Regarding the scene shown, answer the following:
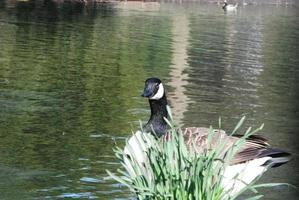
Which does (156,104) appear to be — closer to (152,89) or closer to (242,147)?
(152,89)

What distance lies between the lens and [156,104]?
949 cm

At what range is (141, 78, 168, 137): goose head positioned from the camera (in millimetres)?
9273

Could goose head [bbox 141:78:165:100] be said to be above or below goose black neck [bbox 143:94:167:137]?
above

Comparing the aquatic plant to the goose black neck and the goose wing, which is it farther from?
the goose black neck

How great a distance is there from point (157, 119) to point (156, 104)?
27 cm

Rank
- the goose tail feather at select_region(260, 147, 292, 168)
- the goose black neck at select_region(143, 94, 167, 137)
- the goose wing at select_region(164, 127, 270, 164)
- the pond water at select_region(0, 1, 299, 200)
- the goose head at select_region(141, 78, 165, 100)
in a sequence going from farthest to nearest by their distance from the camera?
1. the pond water at select_region(0, 1, 299, 200)
2. the goose head at select_region(141, 78, 165, 100)
3. the goose black neck at select_region(143, 94, 167, 137)
4. the goose tail feather at select_region(260, 147, 292, 168)
5. the goose wing at select_region(164, 127, 270, 164)

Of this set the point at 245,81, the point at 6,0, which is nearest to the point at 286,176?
the point at 245,81

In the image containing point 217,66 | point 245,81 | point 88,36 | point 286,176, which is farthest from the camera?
point 88,36

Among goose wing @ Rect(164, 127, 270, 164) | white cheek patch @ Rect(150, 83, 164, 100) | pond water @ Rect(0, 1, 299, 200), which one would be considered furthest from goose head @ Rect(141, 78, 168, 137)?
goose wing @ Rect(164, 127, 270, 164)

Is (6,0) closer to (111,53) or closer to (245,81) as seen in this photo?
(111,53)

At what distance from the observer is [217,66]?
25.4 m

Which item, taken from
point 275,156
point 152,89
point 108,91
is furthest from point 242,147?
point 108,91

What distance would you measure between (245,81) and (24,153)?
37.6 feet

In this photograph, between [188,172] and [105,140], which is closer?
[188,172]
